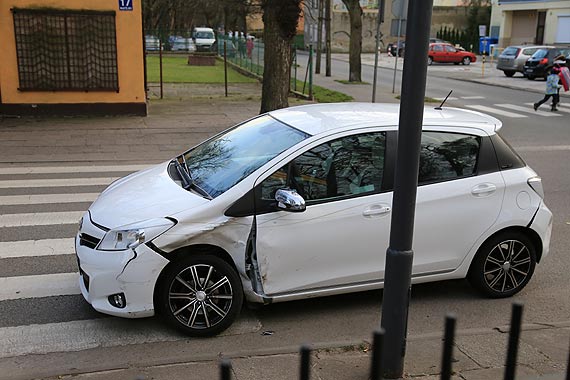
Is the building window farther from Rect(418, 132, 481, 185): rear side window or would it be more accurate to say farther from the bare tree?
Rect(418, 132, 481, 185): rear side window

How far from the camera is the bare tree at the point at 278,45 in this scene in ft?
49.0

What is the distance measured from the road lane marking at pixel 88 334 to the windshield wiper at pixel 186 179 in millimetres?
1088

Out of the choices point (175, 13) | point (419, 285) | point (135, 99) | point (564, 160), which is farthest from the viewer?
point (175, 13)

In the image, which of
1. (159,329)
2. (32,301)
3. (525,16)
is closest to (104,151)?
(32,301)

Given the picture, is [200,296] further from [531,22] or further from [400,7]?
[531,22]

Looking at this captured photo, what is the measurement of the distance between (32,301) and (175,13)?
6711 centimetres

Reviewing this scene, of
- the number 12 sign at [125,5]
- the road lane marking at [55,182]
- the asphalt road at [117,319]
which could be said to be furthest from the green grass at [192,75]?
the asphalt road at [117,319]

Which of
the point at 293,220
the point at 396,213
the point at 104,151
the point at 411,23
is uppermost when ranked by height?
the point at 411,23

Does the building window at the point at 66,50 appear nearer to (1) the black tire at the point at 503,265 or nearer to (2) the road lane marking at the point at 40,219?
(2) the road lane marking at the point at 40,219

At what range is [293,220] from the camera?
4574mm

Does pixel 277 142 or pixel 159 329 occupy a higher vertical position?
pixel 277 142

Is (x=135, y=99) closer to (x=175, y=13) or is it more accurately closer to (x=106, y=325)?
(x=106, y=325)

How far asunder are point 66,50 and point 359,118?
1266 cm

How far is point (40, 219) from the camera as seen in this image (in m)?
7.37
